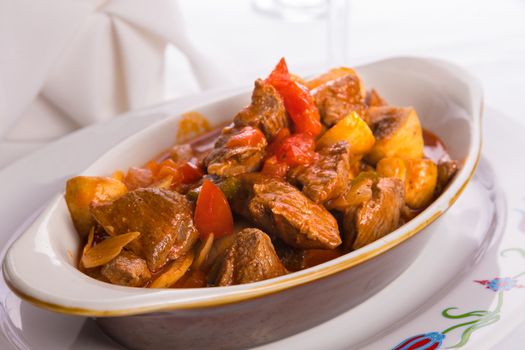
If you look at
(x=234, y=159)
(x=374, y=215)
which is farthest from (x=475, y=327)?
(x=234, y=159)

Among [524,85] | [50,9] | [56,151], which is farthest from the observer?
[524,85]

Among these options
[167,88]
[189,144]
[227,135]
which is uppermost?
[227,135]

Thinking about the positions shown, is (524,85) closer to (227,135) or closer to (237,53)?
(237,53)

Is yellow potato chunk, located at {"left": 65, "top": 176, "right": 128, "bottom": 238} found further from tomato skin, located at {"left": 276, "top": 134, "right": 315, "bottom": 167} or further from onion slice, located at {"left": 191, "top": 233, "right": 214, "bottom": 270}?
tomato skin, located at {"left": 276, "top": 134, "right": 315, "bottom": 167}

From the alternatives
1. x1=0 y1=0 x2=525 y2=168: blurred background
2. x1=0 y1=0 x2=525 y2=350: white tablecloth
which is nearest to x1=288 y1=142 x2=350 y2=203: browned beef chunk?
x1=0 y1=0 x2=525 y2=168: blurred background

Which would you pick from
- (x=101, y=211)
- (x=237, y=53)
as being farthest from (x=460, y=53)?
(x=101, y=211)

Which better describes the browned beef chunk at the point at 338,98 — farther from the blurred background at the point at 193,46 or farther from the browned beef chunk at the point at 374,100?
the blurred background at the point at 193,46

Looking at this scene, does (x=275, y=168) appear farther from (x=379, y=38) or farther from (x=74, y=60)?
(x=379, y=38)

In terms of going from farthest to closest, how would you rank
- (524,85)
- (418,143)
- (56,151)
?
(524,85) < (56,151) < (418,143)
